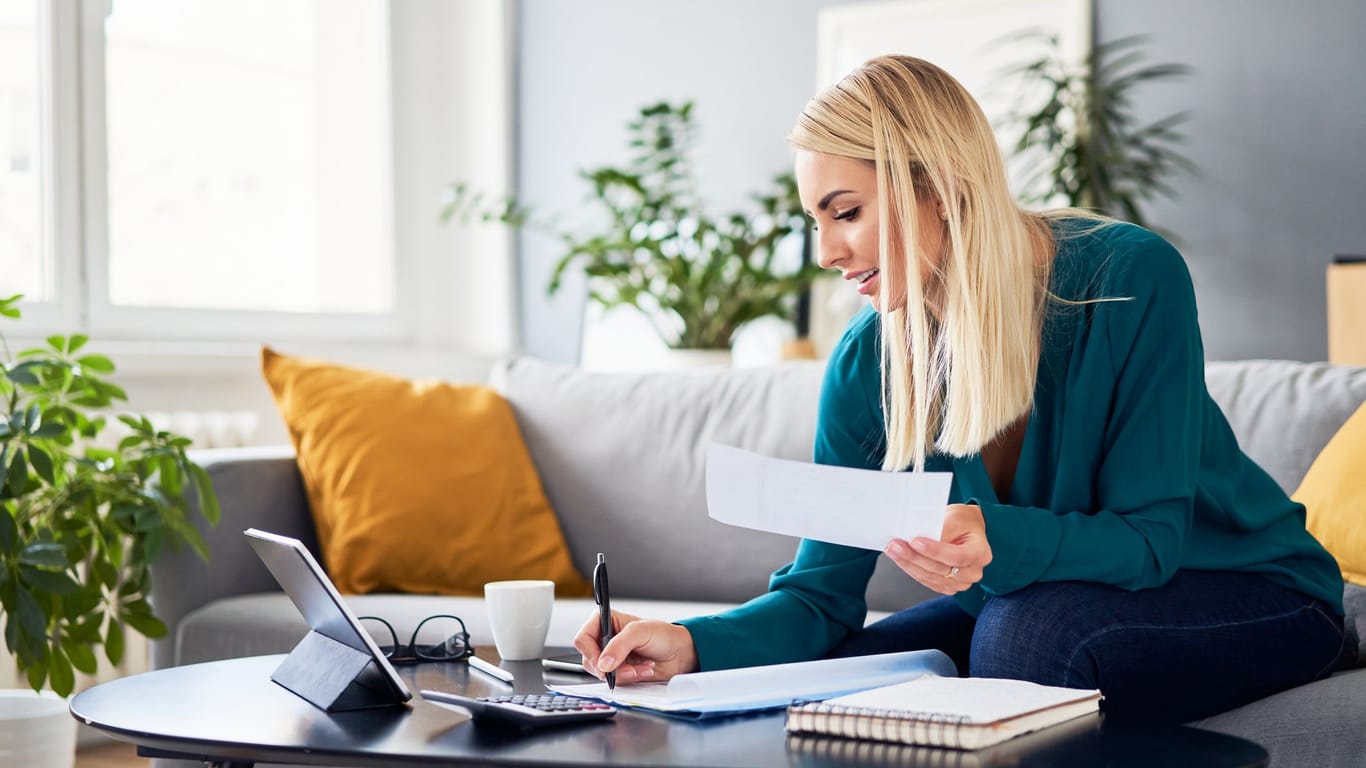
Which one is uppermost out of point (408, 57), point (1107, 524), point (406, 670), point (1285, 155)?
point (408, 57)

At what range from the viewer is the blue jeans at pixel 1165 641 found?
1.24m

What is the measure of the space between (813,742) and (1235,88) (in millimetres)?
2355

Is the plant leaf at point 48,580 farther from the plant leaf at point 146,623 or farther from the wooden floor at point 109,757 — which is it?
the wooden floor at point 109,757

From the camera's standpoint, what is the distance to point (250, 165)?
354 cm

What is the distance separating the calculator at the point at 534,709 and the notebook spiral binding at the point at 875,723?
0.54 feet

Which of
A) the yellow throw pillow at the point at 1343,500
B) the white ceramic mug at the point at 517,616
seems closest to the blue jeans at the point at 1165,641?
the yellow throw pillow at the point at 1343,500

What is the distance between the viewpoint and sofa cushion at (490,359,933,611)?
2.33 m

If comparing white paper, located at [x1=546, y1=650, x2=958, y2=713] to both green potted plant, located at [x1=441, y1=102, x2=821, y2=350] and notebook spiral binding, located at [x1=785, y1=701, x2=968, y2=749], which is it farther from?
green potted plant, located at [x1=441, y1=102, x2=821, y2=350]

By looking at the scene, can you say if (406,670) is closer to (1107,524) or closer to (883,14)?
(1107,524)

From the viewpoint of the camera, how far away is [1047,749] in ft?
3.19

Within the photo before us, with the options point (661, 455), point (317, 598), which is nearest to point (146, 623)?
point (661, 455)

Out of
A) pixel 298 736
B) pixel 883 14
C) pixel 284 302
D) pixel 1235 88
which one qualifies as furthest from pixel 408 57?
pixel 298 736

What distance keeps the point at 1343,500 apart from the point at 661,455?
1.11 meters

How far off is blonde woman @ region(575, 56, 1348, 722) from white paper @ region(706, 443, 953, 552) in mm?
92
